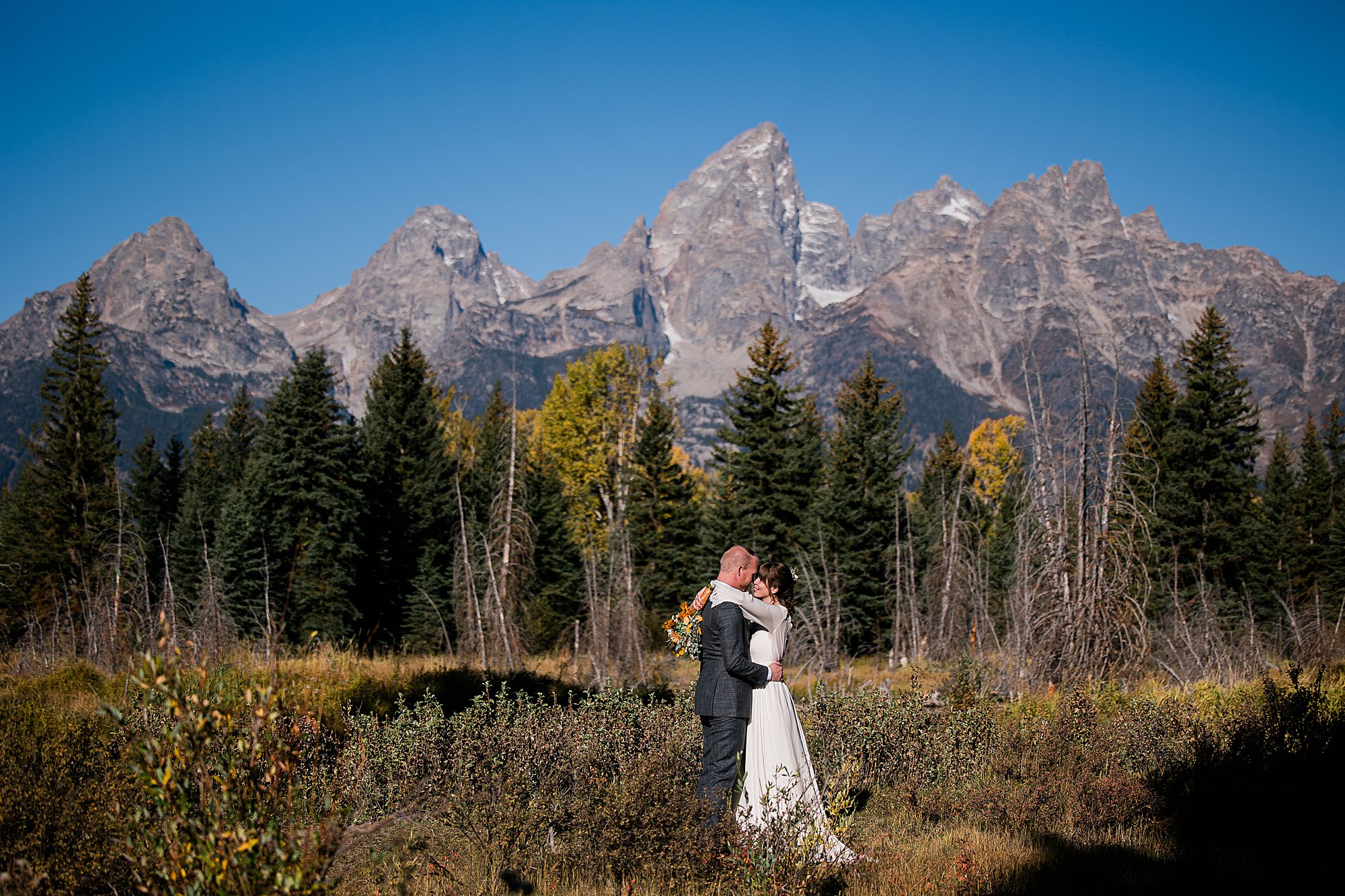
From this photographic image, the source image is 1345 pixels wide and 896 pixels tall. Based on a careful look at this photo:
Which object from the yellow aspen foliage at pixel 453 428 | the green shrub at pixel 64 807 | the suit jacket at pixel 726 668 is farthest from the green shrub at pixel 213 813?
the yellow aspen foliage at pixel 453 428

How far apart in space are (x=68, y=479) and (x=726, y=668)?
32.8 m

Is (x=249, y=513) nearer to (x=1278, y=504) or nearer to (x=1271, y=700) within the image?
(x=1271, y=700)

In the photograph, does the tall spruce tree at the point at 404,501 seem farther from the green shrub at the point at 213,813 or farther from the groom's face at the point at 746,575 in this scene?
the green shrub at the point at 213,813

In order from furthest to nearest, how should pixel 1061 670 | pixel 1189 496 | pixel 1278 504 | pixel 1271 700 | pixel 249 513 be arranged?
pixel 1278 504 < pixel 1189 496 < pixel 249 513 < pixel 1061 670 < pixel 1271 700

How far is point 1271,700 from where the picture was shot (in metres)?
7.19

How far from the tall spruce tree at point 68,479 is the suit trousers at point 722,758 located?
2794cm

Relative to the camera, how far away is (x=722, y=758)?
18.2ft

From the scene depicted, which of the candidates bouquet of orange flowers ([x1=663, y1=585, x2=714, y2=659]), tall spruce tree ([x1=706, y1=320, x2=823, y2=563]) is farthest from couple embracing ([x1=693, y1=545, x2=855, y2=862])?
tall spruce tree ([x1=706, y1=320, x2=823, y2=563])

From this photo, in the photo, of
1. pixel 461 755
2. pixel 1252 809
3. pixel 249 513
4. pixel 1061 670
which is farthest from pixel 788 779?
pixel 249 513

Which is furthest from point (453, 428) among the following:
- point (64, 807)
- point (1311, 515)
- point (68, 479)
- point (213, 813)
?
point (1311, 515)

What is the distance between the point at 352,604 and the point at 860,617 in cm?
1613

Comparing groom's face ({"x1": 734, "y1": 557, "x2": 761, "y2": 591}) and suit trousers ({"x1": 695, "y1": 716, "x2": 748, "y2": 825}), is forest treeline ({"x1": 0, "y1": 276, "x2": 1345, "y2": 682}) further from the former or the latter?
groom's face ({"x1": 734, "y1": 557, "x2": 761, "y2": 591})

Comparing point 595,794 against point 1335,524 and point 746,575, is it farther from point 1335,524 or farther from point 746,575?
point 1335,524

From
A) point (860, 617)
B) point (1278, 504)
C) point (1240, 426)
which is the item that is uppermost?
point (1240, 426)
